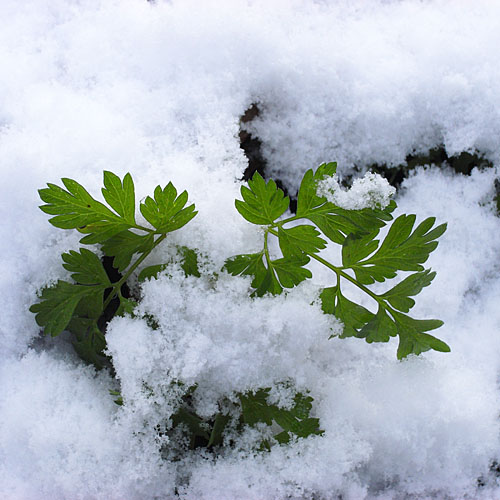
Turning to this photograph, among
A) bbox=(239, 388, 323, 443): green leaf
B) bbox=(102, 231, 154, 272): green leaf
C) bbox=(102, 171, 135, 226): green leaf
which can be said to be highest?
bbox=(102, 171, 135, 226): green leaf

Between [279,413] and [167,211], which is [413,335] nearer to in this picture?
[279,413]

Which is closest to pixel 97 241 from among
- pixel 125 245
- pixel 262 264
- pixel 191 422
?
pixel 125 245

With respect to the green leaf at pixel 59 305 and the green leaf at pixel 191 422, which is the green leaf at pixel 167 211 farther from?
the green leaf at pixel 191 422

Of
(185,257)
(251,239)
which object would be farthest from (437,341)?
(185,257)

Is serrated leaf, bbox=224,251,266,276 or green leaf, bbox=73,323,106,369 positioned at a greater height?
serrated leaf, bbox=224,251,266,276

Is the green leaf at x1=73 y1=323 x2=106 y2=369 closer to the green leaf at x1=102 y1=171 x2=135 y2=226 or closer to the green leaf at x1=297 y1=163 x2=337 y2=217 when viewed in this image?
the green leaf at x1=102 y1=171 x2=135 y2=226

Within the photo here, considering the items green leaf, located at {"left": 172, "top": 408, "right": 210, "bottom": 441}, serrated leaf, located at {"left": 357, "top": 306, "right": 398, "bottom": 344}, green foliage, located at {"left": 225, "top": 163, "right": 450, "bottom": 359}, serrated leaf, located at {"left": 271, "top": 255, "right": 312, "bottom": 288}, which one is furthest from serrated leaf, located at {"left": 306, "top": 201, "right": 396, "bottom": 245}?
green leaf, located at {"left": 172, "top": 408, "right": 210, "bottom": 441}

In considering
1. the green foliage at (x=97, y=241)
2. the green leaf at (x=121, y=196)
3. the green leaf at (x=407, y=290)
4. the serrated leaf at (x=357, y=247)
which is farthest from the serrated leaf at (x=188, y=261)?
the green leaf at (x=407, y=290)
